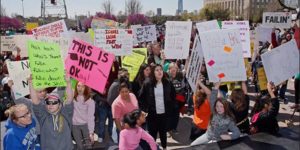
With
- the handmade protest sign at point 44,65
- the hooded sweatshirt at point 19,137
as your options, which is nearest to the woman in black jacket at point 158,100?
the handmade protest sign at point 44,65

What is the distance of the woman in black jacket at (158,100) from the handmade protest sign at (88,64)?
106cm

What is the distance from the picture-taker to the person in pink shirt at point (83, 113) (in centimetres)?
555

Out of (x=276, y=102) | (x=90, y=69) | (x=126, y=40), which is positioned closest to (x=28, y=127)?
(x=90, y=69)

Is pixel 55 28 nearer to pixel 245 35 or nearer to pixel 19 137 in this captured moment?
pixel 19 137

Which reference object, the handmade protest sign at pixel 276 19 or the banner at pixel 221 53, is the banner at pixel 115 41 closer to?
the banner at pixel 221 53

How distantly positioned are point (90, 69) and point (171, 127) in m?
2.51

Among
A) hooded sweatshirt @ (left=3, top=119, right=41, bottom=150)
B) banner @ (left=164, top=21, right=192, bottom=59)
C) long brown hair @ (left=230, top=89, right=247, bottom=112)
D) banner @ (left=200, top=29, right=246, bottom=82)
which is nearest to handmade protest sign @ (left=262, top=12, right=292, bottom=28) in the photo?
banner @ (left=164, top=21, right=192, bottom=59)

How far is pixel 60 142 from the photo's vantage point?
4148mm

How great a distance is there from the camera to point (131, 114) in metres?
4.84

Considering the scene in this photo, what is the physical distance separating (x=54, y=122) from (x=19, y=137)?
0.45 meters

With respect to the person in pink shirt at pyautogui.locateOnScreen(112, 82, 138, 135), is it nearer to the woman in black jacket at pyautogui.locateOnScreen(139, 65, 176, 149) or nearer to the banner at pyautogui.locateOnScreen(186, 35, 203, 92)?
the woman in black jacket at pyautogui.locateOnScreen(139, 65, 176, 149)

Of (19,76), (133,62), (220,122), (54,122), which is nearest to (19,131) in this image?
(54,122)

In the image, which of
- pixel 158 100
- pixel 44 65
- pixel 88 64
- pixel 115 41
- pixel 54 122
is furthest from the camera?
pixel 115 41

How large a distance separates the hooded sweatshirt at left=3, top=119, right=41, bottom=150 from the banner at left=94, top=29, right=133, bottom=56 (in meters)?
4.17
